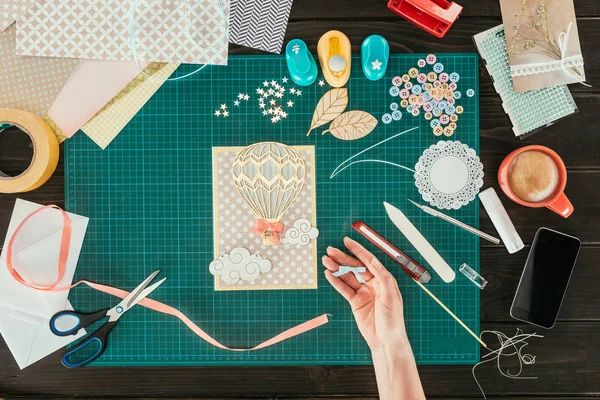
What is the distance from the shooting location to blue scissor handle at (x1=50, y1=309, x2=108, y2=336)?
1.11m

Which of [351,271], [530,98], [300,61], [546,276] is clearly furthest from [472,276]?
[300,61]

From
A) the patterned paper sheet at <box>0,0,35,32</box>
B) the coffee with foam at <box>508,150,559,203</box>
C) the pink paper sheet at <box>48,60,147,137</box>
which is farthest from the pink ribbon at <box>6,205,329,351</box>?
the coffee with foam at <box>508,150,559,203</box>

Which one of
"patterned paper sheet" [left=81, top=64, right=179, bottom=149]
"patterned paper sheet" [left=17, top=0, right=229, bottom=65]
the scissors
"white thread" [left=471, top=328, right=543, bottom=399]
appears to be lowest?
"white thread" [left=471, top=328, right=543, bottom=399]

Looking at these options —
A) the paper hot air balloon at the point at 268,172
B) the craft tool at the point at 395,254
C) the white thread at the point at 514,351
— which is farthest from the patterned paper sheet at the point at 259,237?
the white thread at the point at 514,351

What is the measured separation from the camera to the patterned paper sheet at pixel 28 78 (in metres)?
1.11

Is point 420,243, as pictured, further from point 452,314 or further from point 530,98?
point 530,98

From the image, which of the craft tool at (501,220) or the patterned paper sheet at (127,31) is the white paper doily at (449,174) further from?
the patterned paper sheet at (127,31)

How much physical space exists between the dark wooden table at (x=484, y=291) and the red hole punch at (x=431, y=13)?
21 mm

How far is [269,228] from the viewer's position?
3.66 ft

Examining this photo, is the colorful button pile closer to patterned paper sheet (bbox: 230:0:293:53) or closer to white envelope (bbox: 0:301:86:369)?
patterned paper sheet (bbox: 230:0:293:53)

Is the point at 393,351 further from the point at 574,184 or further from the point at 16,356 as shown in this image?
the point at 16,356

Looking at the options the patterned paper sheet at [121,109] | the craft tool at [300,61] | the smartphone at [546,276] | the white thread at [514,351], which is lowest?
the white thread at [514,351]

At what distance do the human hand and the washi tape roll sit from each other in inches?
27.7

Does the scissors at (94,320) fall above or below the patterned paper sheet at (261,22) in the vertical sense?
below
